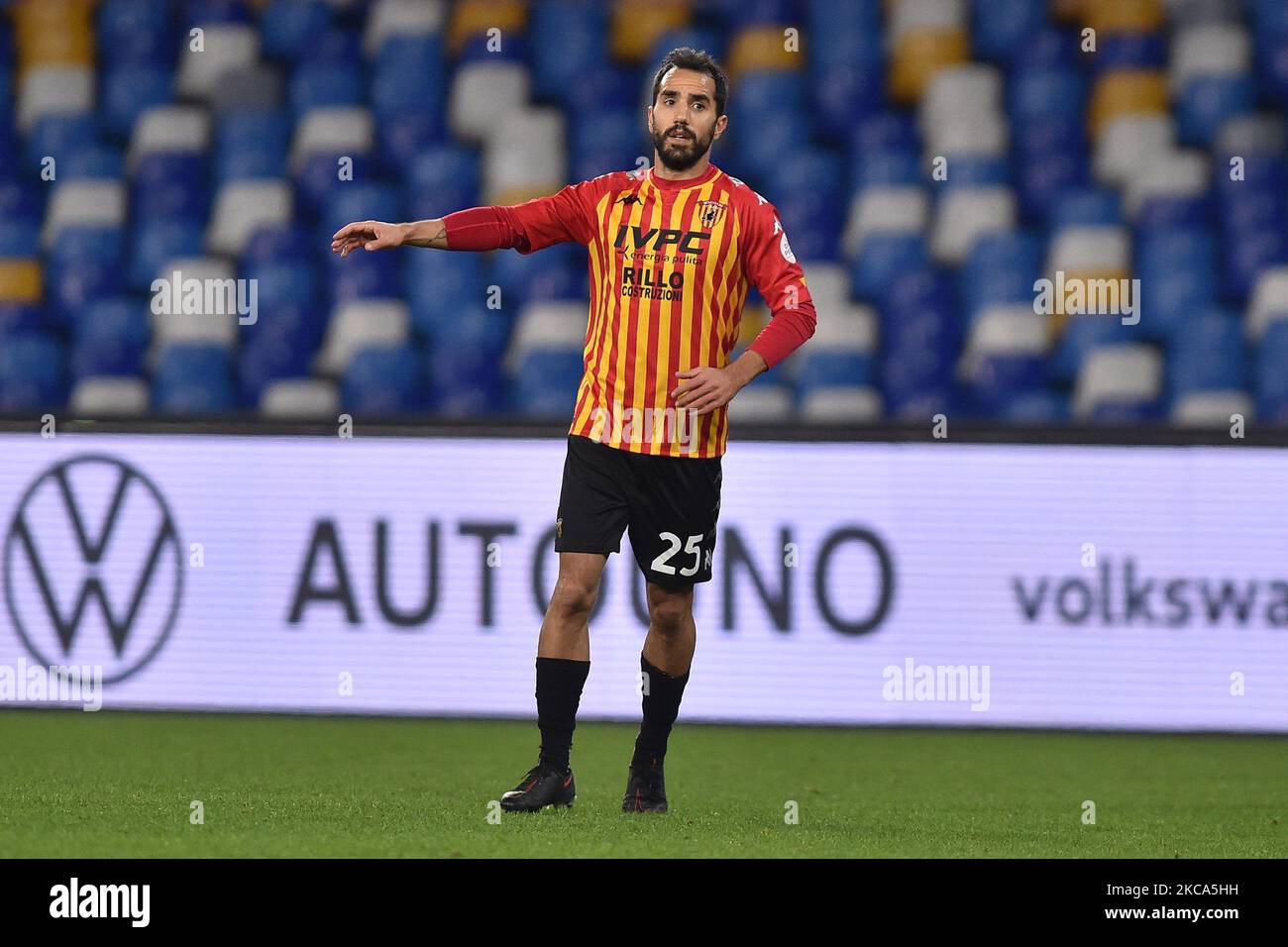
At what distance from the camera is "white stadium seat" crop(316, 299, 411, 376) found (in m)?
8.12

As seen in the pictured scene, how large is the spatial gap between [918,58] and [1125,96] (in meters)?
0.91

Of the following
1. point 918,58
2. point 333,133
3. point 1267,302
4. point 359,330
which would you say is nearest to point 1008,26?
point 918,58

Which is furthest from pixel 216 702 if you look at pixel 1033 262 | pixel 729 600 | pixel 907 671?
pixel 1033 262

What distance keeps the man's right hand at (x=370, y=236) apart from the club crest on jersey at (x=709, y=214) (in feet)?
2.21

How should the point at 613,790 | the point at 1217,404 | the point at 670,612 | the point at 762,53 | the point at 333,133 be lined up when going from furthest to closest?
the point at 762,53 < the point at 333,133 < the point at 1217,404 < the point at 613,790 < the point at 670,612

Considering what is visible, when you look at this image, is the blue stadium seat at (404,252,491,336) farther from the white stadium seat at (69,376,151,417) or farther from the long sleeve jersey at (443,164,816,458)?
the long sleeve jersey at (443,164,816,458)

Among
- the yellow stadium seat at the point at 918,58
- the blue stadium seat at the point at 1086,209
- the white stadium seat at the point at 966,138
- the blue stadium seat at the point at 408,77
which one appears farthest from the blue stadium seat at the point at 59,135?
the blue stadium seat at the point at 1086,209

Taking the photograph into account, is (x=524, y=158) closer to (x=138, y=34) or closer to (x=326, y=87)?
(x=326, y=87)

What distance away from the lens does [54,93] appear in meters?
8.77

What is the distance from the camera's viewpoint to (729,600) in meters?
6.50

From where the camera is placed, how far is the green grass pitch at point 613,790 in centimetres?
392

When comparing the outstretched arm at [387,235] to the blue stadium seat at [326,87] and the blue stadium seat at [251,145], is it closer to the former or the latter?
the blue stadium seat at [251,145]

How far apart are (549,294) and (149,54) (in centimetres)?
230

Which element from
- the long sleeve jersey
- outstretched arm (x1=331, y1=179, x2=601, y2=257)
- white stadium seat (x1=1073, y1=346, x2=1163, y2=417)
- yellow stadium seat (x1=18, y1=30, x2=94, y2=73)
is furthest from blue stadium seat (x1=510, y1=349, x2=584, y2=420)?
the long sleeve jersey
